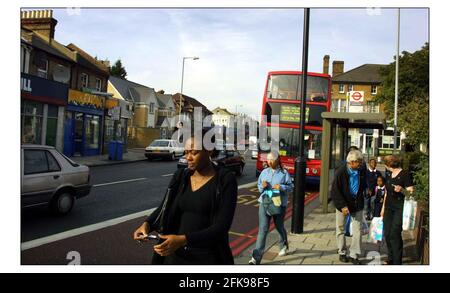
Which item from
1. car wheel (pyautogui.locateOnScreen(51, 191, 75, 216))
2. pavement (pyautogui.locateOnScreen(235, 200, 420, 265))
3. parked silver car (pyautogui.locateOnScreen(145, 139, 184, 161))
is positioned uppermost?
parked silver car (pyautogui.locateOnScreen(145, 139, 184, 161))

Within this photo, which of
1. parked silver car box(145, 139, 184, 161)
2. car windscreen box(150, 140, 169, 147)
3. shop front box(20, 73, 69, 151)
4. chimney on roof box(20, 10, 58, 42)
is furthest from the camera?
car windscreen box(150, 140, 169, 147)

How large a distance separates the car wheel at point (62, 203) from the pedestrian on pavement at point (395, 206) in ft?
16.5

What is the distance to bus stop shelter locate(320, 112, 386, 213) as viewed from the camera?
23.8 feet

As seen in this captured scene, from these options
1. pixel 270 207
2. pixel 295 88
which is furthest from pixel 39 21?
pixel 295 88

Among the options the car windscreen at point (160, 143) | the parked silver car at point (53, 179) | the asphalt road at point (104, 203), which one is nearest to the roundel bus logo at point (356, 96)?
the asphalt road at point (104, 203)

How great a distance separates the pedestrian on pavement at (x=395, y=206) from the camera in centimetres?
405

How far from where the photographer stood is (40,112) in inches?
143

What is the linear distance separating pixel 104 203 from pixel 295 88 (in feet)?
17.8

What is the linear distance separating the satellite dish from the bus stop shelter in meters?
5.14

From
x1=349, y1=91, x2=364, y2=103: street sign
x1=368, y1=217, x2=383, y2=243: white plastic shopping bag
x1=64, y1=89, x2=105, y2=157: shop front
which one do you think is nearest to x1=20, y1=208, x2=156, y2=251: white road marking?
x1=64, y1=89, x2=105, y2=157: shop front

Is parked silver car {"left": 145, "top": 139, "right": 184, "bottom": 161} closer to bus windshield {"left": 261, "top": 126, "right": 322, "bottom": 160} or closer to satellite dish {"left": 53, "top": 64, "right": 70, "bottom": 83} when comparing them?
bus windshield {"left": 261, "top": 126, "right": 322, "bottom": 160}

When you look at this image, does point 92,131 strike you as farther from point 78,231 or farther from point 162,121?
point 162,121
